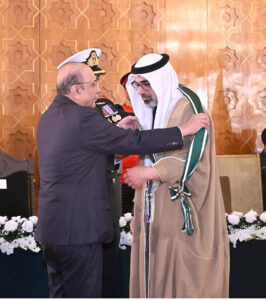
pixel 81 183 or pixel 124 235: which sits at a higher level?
pixel 81 183

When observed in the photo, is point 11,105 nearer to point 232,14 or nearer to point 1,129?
point 1,129

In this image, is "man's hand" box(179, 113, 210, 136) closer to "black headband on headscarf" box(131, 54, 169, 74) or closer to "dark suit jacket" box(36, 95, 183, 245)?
"dark suit jacket" box(36, 95, 183, 245)

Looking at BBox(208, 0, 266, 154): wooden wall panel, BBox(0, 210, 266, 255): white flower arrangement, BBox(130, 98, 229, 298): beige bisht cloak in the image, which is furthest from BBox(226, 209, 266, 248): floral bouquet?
BBox(208, 0, 266, 154): wooden wall panel

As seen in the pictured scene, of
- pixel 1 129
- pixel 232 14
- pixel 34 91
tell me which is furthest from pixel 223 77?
pixel 1 129

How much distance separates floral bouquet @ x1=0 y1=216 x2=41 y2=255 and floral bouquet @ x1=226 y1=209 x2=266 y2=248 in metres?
1.29

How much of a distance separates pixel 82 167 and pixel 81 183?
0.08 meters

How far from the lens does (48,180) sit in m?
2.41

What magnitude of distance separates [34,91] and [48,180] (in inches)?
A: 174

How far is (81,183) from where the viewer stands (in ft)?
7.66

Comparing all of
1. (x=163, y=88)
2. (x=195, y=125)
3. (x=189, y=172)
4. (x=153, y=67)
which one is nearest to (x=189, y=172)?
(x=189, y=172)

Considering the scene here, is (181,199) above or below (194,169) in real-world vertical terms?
below

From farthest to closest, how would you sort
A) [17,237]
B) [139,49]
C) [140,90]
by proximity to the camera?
[139,49]
[17,237]
[140,90]

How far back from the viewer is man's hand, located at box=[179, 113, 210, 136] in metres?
2.36

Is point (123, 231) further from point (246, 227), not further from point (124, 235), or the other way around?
point (246, 227)
